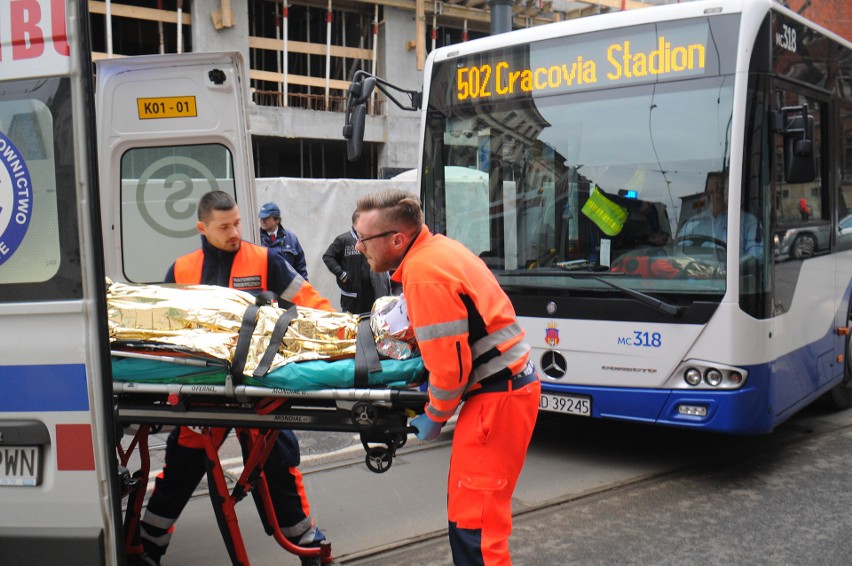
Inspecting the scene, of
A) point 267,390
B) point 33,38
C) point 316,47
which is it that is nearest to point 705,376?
point 267,390

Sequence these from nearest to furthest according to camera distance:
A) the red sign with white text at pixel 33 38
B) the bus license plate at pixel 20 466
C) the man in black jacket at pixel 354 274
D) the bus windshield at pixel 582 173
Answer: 1. the red sign with white text at pixel 33 38
2. the bus license plate at pixel 20 466
3. the bus windshield at pixel 582 173
4. the man in black jacket at pixel 354 274

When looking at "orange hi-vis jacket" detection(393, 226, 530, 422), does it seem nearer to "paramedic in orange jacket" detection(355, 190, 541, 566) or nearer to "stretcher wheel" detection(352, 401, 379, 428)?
"paramedic in orange jacket" detection(355, 190, 541, 566)

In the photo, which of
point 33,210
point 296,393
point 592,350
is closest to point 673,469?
point 592,350

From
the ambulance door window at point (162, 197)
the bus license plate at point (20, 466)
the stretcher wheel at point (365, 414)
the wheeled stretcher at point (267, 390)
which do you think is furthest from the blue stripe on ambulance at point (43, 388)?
the ambulance door window at point (162, 197)

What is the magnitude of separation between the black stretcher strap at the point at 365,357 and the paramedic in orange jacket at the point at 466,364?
22 centimetres

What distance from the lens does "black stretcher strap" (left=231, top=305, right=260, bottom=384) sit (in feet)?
10.6

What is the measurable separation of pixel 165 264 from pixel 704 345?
3793mm

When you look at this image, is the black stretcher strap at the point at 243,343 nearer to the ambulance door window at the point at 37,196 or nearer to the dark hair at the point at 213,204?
the ambulance door window at the point at 37,196

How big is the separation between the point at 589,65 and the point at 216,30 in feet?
36.1

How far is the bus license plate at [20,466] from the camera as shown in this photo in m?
2.97

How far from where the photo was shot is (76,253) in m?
2.91

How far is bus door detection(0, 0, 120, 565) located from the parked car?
4.36m

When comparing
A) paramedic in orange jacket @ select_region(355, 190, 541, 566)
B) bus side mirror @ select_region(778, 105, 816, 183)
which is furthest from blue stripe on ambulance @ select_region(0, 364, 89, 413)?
bus side mirror @ select_region(778, 105, 816, 183)

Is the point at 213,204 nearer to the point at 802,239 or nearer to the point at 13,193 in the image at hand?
the point at 13,193
